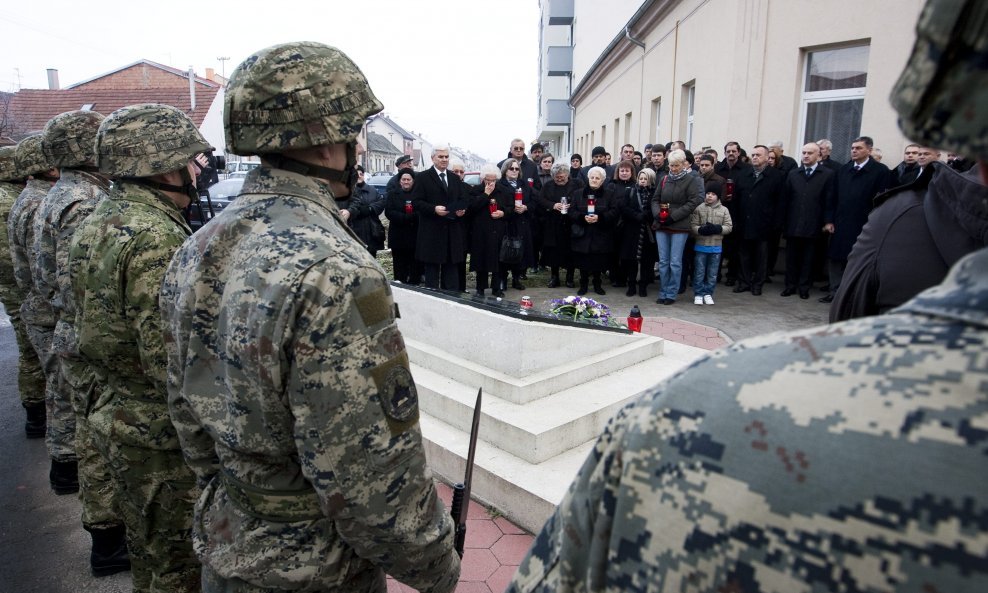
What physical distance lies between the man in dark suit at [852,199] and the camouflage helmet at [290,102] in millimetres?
7379

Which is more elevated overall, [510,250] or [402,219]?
[402,219]

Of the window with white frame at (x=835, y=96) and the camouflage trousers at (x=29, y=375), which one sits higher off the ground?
the window with white frame at (x=835, y=96)

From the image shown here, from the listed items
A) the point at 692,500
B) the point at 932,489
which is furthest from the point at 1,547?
the point at 932,489

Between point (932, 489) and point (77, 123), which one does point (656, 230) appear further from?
point (932, 489)

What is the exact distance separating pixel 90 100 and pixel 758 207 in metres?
38.2

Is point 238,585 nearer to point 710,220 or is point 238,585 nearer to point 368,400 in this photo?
point 368,400

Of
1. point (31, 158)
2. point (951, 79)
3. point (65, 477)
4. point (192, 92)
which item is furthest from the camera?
point (192, 92)

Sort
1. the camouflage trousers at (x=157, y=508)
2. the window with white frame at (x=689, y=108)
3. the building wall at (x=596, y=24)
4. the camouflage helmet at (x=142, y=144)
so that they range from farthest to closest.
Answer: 1. the building wall at (x=596, y=24)
2. the window with white frame at (x=689, y=108)
3. the camouflage helmet at (x=142, y=144)
4. the camouflage trousers at (x=157, y=508)

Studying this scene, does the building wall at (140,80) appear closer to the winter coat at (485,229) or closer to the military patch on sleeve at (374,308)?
the winter coat at (485,229)

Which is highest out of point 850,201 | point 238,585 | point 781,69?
point 781,69

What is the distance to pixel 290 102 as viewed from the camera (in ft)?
5.15

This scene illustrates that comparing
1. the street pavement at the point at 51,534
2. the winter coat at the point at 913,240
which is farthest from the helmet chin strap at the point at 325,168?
the street pavement at the point at 51,534

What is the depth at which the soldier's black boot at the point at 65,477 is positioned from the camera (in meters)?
3.95

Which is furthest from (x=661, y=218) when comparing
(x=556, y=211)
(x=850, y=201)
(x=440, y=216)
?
(x=440, y=216)
